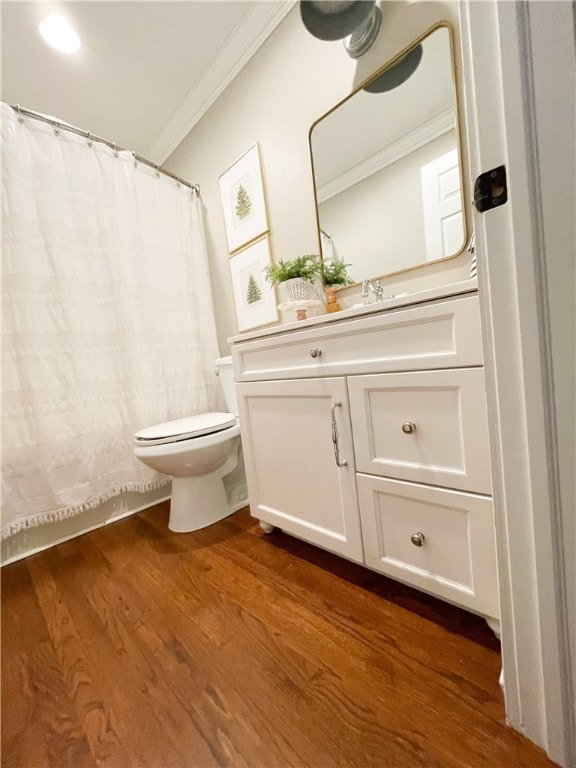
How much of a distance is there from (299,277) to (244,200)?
66 cm

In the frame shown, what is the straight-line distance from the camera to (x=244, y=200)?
1.55 m

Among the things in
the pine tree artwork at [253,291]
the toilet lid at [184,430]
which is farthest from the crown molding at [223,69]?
the toilet lid at [184,430]

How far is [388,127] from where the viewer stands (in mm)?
1043

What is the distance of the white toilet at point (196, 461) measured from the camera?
1.15m

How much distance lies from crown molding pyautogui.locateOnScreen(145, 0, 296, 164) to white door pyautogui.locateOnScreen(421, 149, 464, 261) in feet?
3.20

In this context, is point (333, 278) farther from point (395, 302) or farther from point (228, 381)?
point (228, 381)

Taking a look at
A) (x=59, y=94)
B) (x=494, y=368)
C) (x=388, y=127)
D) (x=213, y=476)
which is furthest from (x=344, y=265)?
(x=59, y=94)

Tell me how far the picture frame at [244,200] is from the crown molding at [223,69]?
1.22 feet

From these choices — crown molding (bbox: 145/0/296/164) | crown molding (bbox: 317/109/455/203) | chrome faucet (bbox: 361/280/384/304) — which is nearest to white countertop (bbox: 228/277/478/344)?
chrome faucet (bbox: 361/280/384/304)

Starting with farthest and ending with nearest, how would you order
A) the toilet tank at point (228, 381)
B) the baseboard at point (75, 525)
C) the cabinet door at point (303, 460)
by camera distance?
the toilet tank at point (228, 381) → the baseboard at point (75, 525) → the cabinet door at point (303, 460)

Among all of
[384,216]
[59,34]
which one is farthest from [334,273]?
[59,34]

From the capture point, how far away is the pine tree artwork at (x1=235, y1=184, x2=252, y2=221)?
1.53 meters

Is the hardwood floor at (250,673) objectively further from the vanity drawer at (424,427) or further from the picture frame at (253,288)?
the picture frame at (253,288)

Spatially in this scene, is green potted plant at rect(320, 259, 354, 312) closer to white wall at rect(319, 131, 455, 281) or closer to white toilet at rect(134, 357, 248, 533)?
white wall at rect(319, 131, 455, 281)
